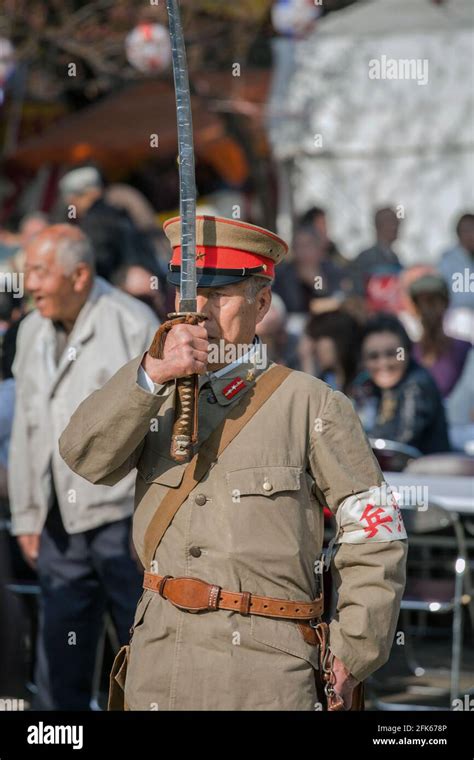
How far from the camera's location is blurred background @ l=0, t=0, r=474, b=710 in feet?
23.8

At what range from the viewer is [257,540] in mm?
3346

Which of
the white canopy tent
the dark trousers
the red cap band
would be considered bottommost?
the dark trousers

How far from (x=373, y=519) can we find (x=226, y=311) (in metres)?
0.62

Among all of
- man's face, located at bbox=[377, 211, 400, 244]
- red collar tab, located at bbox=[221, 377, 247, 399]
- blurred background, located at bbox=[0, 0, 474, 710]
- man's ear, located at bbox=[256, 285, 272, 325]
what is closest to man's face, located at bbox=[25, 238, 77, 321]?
blurred background, located at bbox=[0, 0, 474, 710]

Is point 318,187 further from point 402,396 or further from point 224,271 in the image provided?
point 224,271

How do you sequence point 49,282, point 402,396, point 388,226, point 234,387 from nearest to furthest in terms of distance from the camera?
point 234,387 < point 49,282 < point 402,396 < point 388,226

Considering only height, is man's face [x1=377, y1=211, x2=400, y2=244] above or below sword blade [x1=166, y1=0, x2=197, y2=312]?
above

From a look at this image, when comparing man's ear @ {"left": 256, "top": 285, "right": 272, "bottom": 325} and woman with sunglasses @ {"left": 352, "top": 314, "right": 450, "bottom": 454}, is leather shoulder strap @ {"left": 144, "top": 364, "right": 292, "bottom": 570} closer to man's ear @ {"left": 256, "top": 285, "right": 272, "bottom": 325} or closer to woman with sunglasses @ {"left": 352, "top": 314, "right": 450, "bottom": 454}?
man's ear @ {"left": 256, "top": 285, "right": 272, "bottom": 325}

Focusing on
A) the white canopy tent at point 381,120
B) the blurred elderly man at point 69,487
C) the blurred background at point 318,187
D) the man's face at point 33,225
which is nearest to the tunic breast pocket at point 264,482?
the blurred elderly man at point 69,487

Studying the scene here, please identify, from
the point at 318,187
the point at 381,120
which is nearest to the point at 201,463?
the point at 381,120

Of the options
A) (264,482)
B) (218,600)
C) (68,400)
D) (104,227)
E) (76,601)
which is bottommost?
(76,601)

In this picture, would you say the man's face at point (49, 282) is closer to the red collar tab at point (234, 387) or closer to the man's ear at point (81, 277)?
the man's ear at point (81, 277)

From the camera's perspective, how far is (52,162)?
49.9ft

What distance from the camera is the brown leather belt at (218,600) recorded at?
3324mm
